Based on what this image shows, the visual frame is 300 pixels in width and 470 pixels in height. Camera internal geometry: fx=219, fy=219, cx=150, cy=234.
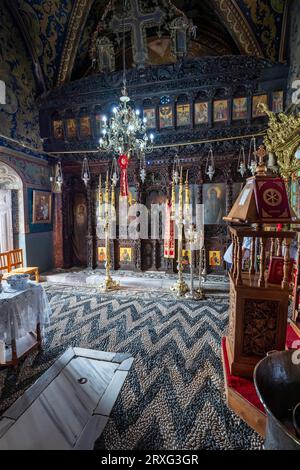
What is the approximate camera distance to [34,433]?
204 cm

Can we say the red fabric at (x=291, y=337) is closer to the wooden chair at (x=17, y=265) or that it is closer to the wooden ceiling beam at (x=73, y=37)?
the wooden chair at (x=17, y=265)

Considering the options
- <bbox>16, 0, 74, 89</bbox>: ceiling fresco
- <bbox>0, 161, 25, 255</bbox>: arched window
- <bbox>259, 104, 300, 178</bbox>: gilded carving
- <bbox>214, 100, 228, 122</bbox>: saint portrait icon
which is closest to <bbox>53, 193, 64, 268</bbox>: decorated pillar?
<bbox>0, 161, 25, 255</bbox>: arched window

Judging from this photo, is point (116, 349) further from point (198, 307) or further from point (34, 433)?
point (198, 307)

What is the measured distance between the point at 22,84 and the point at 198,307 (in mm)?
8393

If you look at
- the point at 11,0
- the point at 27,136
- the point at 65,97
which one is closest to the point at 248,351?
the point at 27,136

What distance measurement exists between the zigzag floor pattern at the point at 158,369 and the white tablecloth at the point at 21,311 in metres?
0.49

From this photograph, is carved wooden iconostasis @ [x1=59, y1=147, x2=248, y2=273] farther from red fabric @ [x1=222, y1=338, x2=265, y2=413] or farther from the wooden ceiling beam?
red fabric @ [x1=222, y1=338, x2=265, y2=413]

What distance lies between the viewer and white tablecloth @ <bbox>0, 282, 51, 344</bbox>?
287 centimetres

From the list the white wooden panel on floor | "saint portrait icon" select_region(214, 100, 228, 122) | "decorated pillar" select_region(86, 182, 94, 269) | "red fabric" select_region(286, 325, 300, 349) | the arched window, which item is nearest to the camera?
the white wooden panel on floor

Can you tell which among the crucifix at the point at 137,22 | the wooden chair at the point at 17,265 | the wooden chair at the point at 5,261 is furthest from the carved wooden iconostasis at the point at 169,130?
the wooden chair at the point at 5,261

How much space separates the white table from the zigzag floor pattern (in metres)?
0.22

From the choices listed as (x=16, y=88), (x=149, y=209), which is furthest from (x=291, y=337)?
(x=16, y=88)

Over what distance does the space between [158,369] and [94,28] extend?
31.6 ft

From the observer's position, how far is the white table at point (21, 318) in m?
2.88
